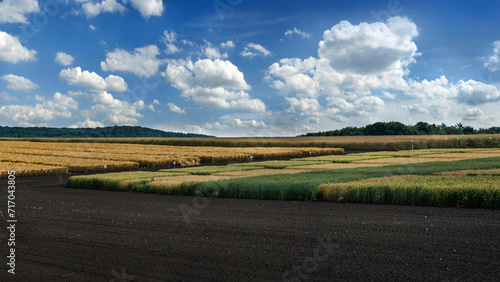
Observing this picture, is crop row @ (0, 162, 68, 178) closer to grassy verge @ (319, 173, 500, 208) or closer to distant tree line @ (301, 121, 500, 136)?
grassy verge @ (319, 173, 500, 208)

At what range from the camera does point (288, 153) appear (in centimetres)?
5647

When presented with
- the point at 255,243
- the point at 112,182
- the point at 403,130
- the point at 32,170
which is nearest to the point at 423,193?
the point at 255,243

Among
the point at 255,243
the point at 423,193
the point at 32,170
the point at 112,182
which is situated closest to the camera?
the point at 255,243

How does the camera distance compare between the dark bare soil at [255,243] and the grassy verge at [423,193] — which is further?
the grassy verge at [423,193]

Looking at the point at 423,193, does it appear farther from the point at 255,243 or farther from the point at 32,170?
the point at 32,170

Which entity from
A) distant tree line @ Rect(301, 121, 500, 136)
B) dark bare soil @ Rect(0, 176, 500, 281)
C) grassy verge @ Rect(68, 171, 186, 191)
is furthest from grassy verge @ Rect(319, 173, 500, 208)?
distant tree line @ Rect(301, 121, 500, 136)

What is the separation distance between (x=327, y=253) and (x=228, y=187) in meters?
10.9

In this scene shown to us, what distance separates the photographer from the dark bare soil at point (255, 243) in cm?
782

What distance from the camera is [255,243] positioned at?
9.88m

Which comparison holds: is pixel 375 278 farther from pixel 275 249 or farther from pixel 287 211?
pixel 287 211

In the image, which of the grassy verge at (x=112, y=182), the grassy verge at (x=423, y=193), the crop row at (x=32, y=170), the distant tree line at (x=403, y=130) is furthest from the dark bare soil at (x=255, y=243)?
the distant tree line at (x=403, y=130)

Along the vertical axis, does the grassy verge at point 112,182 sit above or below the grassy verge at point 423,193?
below

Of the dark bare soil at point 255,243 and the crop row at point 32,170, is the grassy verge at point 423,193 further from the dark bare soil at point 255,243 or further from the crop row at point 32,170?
the crop row at point 32,170

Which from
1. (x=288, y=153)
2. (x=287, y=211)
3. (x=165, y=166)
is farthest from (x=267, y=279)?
(x=288, y=153)
